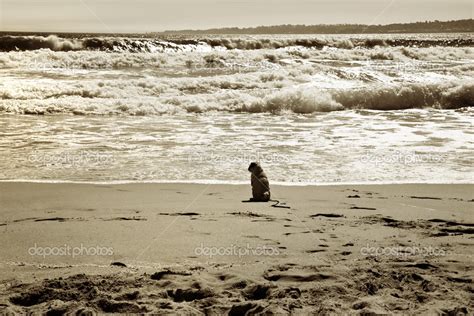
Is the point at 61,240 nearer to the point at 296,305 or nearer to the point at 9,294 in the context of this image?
the point at 9,294

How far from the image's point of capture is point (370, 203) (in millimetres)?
5598

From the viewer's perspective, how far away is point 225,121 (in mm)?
12586

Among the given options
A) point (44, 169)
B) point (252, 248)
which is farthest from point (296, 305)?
point (44, 169)

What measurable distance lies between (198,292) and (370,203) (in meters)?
2.85
